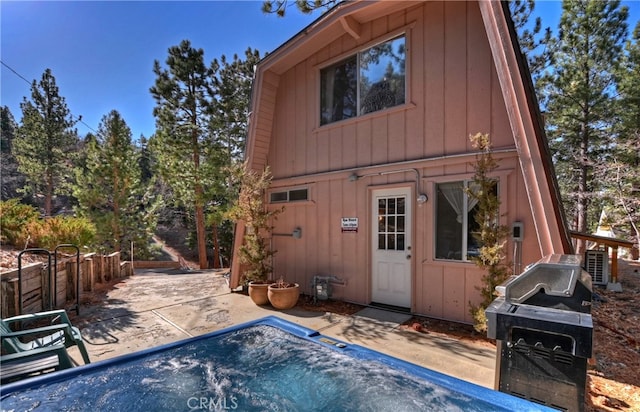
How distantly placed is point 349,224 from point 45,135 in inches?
824

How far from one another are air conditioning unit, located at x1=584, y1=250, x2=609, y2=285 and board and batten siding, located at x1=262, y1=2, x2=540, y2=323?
466 centimetres

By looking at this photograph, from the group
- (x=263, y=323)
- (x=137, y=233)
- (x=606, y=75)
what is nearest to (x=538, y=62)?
(x=606, y=75)

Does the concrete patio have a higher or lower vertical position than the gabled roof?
lower

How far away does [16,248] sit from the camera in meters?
6.31

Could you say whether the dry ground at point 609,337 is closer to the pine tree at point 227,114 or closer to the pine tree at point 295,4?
the pine tree at point 295,4

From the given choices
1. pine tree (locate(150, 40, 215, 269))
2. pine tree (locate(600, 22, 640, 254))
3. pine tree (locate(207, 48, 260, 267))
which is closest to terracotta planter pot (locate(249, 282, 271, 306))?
pine tree (locate(207, 48, 260, 267))

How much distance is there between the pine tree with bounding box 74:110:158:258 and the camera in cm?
1371

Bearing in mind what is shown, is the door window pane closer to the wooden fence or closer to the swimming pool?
the swimming pool

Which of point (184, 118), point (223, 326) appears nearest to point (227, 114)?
point (184, 118)

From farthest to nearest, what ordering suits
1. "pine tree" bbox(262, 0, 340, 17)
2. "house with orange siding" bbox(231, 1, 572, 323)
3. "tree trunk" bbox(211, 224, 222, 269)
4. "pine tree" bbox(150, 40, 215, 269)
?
"tree trunk" bbox(211, 224, 222, 269)
"pine tree" bbox(150, 40, 215, 269)
"pine tree" bbox(262, 0, 340, 17)
"house with orange siding" bbox(231, 1, 572, 323)

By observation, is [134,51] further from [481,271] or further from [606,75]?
[606,75]

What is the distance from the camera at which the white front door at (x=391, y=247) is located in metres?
5.01

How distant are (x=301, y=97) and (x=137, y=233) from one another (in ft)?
40.7

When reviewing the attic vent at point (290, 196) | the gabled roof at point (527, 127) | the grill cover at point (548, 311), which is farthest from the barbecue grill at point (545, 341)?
the attic vent at point (290, 196)
